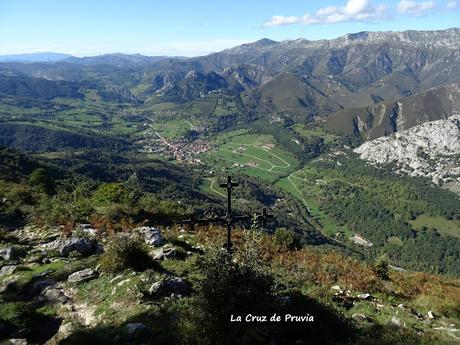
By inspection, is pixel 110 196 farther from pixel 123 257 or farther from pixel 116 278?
pixel 116 278

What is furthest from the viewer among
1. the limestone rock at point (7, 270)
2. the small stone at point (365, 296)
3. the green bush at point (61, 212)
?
the green bush at point (61, 212)

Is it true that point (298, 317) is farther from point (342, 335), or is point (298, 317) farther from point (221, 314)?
point (221, 314)

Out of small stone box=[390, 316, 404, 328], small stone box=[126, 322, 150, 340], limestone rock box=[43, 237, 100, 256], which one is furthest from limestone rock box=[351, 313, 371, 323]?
limestone rock box=[43, 237, 100, 256]

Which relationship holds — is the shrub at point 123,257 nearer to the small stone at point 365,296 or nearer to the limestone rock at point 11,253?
the limestone rock at point 11,253

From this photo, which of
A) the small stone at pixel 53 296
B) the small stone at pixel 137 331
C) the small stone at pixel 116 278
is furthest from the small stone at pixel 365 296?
the small stone at pixel 53 296

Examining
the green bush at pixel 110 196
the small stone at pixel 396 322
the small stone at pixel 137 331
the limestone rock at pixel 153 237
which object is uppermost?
the small stone at pixel 137 331

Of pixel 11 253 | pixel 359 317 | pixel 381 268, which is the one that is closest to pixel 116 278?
pixel 11 253

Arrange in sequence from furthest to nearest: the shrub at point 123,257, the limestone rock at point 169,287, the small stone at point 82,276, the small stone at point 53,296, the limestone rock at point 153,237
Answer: the limestone rock at point 153,237 → the shrub at point 123,257 → the small stone at point 82,276 → the small stone at point 53,296 → the limestone rock at point 169,287
